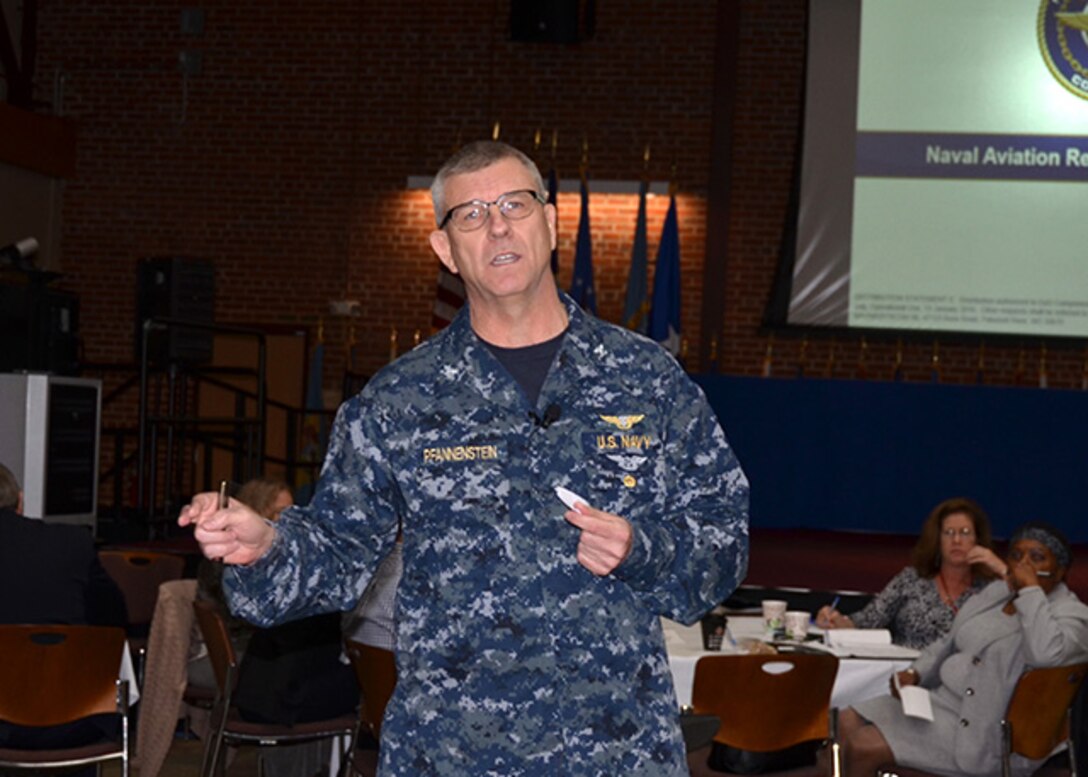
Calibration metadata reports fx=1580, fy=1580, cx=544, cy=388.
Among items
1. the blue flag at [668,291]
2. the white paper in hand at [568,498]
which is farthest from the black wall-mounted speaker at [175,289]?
the white paper in hand at [568,498]

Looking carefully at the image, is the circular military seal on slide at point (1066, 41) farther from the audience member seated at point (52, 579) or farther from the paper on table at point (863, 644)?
the audience member seated at point (52, 579)

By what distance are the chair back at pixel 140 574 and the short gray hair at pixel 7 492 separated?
3.73ft

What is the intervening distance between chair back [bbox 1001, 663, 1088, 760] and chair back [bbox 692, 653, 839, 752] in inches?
21.1

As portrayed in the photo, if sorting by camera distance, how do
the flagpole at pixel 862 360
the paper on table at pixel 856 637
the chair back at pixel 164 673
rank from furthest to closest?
the flagpole at pixel 862 360 < the chair back at pixel 164 673 < the paper on table at pixel 856 637

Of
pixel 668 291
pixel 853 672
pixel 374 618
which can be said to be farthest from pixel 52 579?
pixel 668 291

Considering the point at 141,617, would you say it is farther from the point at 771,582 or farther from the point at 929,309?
the point at 929,309

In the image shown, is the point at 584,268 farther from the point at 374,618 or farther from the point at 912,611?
the point at 374,618

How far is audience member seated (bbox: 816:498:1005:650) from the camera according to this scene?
220 inches

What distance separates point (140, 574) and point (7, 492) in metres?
1.24

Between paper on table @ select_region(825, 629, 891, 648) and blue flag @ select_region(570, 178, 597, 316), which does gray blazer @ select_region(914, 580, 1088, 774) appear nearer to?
paper on table @ select_region(825, 629, 891, 648)

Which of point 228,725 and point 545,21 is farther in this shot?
point 545,21

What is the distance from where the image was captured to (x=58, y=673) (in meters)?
4.43

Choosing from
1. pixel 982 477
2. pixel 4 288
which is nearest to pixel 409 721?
pixel 4 288

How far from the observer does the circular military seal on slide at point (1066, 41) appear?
36.7 ft
